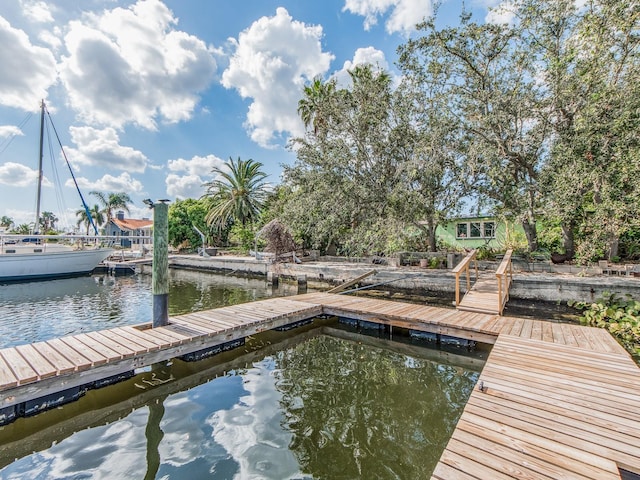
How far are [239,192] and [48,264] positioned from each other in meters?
14.5

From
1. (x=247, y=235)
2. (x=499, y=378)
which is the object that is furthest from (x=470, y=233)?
(x=499, y=378)

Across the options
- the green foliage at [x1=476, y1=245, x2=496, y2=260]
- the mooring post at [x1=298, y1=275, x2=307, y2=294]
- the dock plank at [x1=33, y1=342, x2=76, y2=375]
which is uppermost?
the green foliage at [x1=476, y1=245, x2=496, y2=260]

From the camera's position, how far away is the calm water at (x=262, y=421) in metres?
3.11

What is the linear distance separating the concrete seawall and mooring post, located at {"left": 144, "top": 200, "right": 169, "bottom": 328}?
23.4 ft

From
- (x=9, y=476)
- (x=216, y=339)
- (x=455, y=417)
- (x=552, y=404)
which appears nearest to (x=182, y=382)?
(x=216, y=339)

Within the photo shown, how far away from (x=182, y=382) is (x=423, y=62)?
14.0 meters

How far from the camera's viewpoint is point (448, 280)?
1143cm

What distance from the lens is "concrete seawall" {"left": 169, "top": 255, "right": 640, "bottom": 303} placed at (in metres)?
9.09

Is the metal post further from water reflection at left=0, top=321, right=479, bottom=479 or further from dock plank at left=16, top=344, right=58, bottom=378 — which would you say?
dock plank at left=16, top=344, right=58, bottom=378

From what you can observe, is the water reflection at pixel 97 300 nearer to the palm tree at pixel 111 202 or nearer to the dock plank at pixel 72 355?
the dock plank at pixel 72 355

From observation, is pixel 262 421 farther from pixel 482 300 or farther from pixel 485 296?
pixel 485 296

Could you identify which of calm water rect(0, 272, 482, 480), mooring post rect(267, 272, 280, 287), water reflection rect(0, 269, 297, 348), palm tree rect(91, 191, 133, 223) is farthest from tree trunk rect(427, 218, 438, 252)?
palm tree rect(91, 191, 133, 223)

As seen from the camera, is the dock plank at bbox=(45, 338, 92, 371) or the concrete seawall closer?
the dock plank at bbox=(45, 338, 92, 371)

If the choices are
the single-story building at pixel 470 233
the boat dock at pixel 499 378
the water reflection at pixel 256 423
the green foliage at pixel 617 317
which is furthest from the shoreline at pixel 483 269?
the single-story building at pixel 470 233
